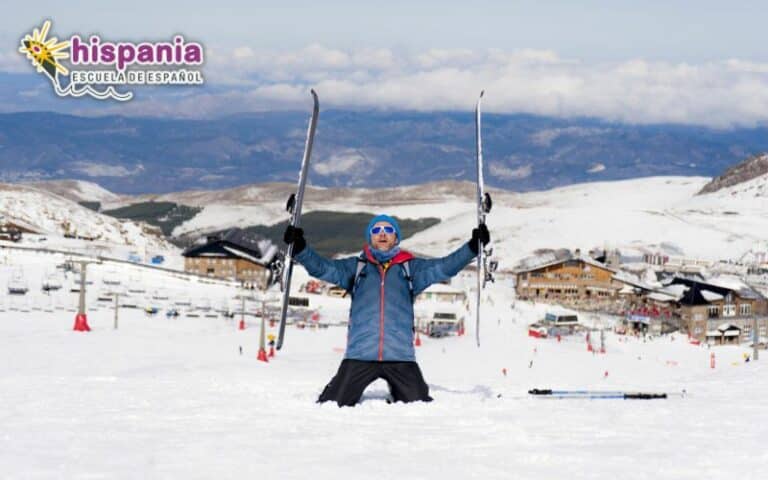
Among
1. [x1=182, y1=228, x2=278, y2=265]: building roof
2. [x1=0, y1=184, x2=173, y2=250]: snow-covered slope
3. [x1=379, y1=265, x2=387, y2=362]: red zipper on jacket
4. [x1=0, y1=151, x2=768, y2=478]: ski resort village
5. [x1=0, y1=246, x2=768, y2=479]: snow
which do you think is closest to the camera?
[x1=0, y1=246, x2=768, y2=479]: snow

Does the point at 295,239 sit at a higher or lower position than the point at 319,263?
higher

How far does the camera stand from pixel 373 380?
11219 mm

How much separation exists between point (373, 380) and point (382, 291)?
3.21 feet

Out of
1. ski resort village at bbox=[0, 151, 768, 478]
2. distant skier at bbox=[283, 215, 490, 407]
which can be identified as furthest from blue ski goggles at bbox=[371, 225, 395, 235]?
ski resort village at bbox=[0, 151, 768, 478]

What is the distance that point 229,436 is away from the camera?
8.65m

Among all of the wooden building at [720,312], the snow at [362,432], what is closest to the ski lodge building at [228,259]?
the wooden building at [720,312]

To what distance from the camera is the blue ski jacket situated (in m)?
11.4

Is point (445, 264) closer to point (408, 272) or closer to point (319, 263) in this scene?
point (408, 272)

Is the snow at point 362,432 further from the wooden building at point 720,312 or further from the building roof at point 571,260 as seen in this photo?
the building roof at point 571,260

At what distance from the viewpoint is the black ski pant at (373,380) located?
11.1 m

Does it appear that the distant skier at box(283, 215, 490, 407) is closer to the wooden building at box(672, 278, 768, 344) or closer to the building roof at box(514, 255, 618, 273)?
the wooden building at box(672, 278, 768, 344)

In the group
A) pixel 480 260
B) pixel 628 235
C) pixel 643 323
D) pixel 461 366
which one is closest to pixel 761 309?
pixel 643 323

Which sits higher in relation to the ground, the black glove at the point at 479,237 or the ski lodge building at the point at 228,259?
the ski lodge building at the point at 228,259

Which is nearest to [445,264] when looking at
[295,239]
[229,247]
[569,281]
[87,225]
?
[295,239]
